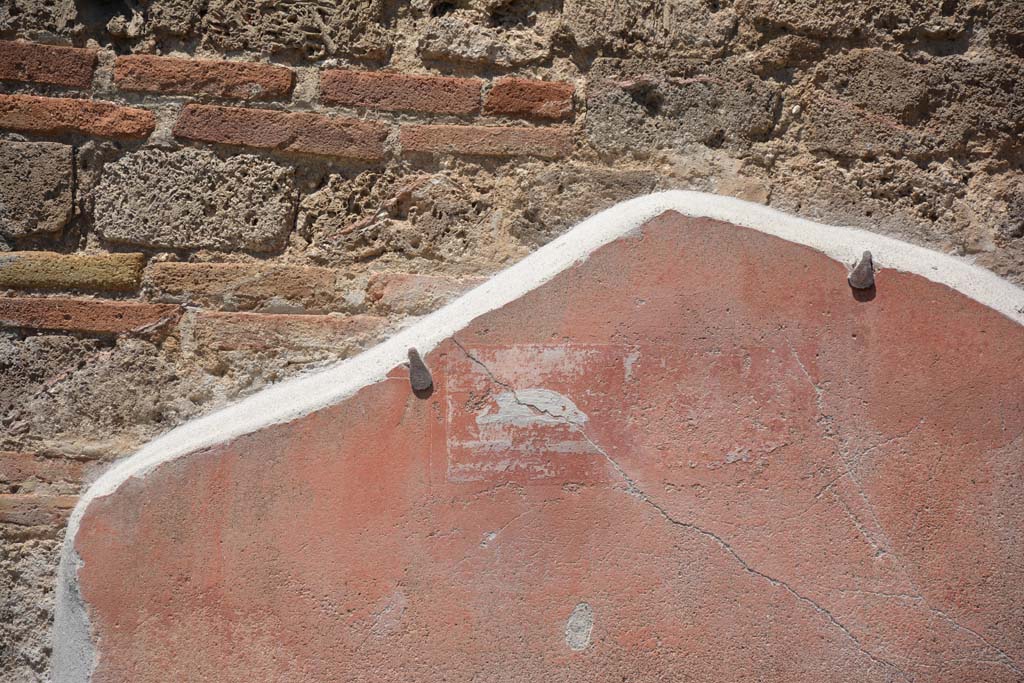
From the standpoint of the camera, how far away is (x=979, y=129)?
1.84 metres

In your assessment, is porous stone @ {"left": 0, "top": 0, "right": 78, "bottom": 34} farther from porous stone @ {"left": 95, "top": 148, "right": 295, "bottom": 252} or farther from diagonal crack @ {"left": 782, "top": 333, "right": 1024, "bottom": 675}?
diagonal crack @ {"left": 782, "top": 333, "right": 1024, "bottom": 675}

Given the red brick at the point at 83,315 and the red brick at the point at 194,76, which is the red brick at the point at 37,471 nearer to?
the red brick at the point at 83,315

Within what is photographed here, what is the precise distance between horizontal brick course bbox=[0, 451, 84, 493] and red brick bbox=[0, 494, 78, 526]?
0.10 ft

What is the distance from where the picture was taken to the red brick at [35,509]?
5.63 feet

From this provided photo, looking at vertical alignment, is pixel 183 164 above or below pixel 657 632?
above

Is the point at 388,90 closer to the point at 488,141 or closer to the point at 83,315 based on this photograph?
the point at 488,141

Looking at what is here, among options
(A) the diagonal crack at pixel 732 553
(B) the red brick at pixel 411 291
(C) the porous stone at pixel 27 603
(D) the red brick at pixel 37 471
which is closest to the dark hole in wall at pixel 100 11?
(B) the red brick at pixel 411 291

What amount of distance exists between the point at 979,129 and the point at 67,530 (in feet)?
7.09

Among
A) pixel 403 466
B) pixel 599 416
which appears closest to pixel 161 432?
pixel 403 466

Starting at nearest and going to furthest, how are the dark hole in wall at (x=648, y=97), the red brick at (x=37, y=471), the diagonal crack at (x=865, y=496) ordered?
the diagonal crack at (x=865, y=496) → the red brick at (x=37, y=471) → the dark hole in wall at (x=648, y=97)

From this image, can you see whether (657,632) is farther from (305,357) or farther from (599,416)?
(305,357)

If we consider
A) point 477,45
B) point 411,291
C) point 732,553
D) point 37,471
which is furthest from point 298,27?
point 732,553

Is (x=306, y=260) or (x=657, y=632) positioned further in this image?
(x=306, y=260)

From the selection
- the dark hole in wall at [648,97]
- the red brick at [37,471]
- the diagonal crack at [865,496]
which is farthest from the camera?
the dark hole in wall at [648,97]
